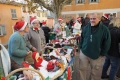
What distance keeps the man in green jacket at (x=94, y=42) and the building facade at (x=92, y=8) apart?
12644 mm

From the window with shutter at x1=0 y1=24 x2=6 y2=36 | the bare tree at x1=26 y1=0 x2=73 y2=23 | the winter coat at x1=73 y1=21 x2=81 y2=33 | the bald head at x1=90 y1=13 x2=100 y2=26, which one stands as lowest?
the window with shutter at x1=0 y1=24 x2=6 y2=36

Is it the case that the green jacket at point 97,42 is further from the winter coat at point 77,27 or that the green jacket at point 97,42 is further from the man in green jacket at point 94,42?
the winter coat at point 77,27

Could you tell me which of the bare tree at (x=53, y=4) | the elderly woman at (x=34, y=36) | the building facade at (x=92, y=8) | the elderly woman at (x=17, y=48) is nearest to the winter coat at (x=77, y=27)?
the bare tree at (x=53, y=4)

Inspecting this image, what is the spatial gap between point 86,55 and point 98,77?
3.51 ft

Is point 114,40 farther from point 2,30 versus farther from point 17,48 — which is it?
point 2,30

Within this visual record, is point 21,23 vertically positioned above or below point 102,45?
above

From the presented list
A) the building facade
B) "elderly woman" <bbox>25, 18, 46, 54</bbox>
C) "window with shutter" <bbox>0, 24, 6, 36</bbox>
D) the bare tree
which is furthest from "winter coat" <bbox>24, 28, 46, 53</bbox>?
the building facade

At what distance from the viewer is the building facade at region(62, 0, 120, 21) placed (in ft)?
48.7

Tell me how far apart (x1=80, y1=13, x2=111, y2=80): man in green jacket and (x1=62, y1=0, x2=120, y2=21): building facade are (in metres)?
12.6

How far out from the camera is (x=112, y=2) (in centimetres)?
1488

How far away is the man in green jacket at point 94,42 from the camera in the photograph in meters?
2.51

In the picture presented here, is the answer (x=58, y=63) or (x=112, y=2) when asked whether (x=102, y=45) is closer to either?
(x=58, y=63)

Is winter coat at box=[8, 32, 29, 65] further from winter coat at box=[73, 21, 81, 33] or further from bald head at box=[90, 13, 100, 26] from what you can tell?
winter coat at box=[73, 21, 81, 33]

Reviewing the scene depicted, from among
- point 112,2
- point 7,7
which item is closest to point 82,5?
point 112,2
